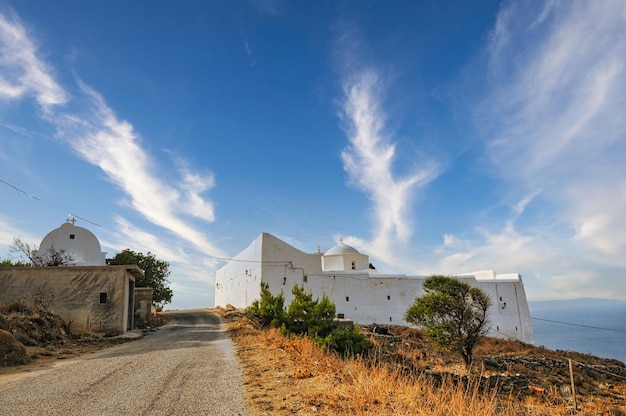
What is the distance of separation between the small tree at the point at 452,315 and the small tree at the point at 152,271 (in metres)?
26.3

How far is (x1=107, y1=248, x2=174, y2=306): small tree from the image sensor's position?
3554 cm

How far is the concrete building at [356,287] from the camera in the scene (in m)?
31.1

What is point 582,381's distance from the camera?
18859 millimetres

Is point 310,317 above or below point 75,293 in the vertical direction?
below

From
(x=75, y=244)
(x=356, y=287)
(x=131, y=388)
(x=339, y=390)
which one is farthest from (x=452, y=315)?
(x=75, y=244)

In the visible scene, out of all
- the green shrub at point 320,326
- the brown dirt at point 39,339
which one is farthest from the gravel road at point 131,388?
the green shrub at point 320,326

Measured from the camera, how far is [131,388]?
6.54m

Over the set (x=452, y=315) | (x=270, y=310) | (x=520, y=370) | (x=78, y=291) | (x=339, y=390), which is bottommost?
(x=520, y=370)

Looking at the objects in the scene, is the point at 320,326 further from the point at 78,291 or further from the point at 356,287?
the point at 356,287

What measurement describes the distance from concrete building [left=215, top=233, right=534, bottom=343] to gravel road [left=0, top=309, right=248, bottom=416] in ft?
68.6

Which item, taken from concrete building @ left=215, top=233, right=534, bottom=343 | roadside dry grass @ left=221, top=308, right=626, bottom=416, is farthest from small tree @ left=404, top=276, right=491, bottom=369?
roadside dry grass @ left=221, top=308, right=626, bottom=416

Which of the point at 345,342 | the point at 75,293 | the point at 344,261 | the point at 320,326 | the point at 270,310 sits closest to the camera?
the point at 345,342

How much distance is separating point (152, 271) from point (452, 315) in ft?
96.1

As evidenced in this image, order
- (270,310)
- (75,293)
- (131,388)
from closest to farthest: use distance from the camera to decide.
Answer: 1. (131,388)
2. (270,310)
3. (75,293)
